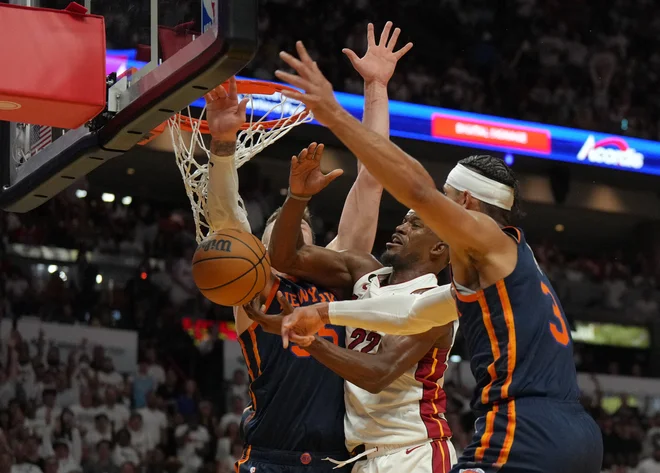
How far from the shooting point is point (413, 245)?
500cm

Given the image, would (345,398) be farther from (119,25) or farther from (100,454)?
(100,454)

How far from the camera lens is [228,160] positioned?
4695 millimetres

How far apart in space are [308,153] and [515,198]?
1.20 metres

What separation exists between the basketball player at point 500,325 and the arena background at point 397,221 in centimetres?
713

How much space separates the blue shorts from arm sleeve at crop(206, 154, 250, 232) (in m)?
1.07

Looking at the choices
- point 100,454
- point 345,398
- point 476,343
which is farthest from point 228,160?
point 100,454

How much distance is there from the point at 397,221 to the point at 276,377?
1167 cm

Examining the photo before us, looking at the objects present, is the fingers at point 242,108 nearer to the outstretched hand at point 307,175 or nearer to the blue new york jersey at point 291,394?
the outstretched hand at point 307,175

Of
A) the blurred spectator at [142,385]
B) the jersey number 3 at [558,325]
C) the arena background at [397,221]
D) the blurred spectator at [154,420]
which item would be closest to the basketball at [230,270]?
the jersey number 3 at [558,325]

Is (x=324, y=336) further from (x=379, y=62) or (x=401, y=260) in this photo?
(x=379, y=62)

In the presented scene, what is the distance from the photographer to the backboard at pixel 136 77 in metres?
3.56

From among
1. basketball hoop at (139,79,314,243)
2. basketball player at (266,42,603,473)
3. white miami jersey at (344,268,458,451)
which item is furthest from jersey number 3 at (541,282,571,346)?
basketball hoop at (139,79,314,243)

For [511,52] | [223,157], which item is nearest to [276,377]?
[223,157]

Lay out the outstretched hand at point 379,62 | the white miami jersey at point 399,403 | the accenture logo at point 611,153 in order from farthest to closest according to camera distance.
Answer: the accenture logo at point 611,153
the outstretched hand at point 379,62
the white miami jersey at point 399,403
